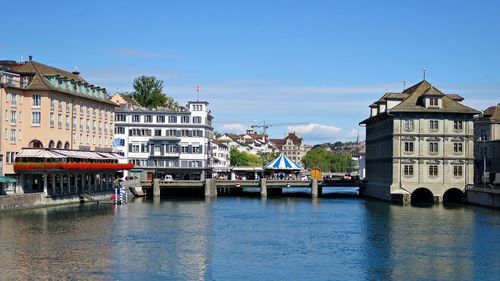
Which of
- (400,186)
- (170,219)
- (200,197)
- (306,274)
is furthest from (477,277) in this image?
(200,197)

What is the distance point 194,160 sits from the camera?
14538cm

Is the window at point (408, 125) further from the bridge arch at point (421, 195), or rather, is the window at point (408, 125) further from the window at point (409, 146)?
the bridge arch at point (421, 195)

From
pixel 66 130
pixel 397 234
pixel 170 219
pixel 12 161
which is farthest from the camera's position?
pixel 66 130

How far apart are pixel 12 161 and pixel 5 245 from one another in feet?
122

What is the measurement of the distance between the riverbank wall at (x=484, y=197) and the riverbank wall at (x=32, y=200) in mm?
51497

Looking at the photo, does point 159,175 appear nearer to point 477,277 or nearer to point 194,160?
point 194,160

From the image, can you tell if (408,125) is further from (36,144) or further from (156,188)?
(36,144)

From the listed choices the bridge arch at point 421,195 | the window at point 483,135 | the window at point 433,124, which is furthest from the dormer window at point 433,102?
the window at point 483,135

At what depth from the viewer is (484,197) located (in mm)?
95125

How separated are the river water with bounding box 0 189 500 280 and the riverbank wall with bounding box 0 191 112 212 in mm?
1803

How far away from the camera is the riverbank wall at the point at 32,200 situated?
262ft

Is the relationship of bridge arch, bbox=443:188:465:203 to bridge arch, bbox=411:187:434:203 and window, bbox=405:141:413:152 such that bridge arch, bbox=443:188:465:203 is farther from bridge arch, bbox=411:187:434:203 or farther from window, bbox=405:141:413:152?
window, bbox=405:141:413:152

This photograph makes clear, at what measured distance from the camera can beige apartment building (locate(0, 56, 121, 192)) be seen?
90625 mm

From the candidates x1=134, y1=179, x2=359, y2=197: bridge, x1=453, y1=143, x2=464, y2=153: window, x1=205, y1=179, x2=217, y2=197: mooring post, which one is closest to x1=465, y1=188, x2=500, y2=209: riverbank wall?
x1=453, y1=143, x2=464, y2=153: window
